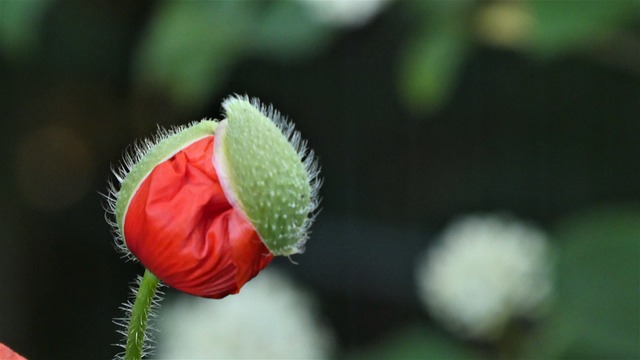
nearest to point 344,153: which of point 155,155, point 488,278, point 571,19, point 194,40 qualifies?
point 488,278

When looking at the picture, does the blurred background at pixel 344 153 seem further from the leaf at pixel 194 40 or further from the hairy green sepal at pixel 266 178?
the hairy green sepal at pixel 266 178

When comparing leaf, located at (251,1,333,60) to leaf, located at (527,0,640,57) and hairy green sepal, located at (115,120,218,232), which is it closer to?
leaf, located at (527,0,640,57)

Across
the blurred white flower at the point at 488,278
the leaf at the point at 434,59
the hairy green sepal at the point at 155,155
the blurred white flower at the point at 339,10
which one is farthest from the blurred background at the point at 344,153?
the hairy green sepal at the point at 155,155

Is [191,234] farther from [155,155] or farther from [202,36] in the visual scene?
[202,36]

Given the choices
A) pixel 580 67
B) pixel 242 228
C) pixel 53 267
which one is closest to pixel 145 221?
pixel 242 228

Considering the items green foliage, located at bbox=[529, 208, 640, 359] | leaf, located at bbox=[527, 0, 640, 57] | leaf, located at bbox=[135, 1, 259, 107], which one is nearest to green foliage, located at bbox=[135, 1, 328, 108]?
leaf, located at bbox=[135, 1, 259, 107]

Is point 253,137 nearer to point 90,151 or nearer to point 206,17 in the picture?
point 206,17

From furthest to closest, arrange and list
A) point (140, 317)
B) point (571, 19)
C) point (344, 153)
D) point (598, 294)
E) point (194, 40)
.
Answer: point (344, 153) → point (598, 294) → point (194, 40) → point (571, 19) → point (140, 317)
